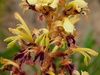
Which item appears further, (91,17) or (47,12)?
(91,17)

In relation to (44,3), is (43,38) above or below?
below

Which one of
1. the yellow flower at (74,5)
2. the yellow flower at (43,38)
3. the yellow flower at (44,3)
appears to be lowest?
the yellow flower at (43,38)

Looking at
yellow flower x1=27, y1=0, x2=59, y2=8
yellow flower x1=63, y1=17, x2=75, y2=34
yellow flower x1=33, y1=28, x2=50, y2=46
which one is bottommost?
yellow flower x1=33, y1=28, x2=50, y2=46

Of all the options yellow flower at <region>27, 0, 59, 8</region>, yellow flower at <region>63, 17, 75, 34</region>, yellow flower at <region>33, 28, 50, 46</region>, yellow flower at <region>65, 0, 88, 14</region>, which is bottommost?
yellow flower at <region>33, 28, 50, 46</region>

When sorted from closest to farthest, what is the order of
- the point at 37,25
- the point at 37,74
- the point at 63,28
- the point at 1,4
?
the point at 63,28 → the point at 37,74 → the point at 1,4 → the point at 37,25

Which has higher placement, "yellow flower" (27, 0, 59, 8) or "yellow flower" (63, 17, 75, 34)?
"yellow flower" (27, 0, 59, 8)

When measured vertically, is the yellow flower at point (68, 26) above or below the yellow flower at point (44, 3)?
below

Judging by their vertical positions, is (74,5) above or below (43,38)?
above

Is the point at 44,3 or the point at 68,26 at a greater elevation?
the point at 44,3

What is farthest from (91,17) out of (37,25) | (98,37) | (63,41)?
(63,41)

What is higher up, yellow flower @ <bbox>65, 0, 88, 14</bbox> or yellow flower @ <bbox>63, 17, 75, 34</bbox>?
yellow flower @ <bbox>65, 0, 88, 14</bbox>

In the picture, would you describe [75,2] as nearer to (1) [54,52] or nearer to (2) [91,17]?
(1) [54,52]
